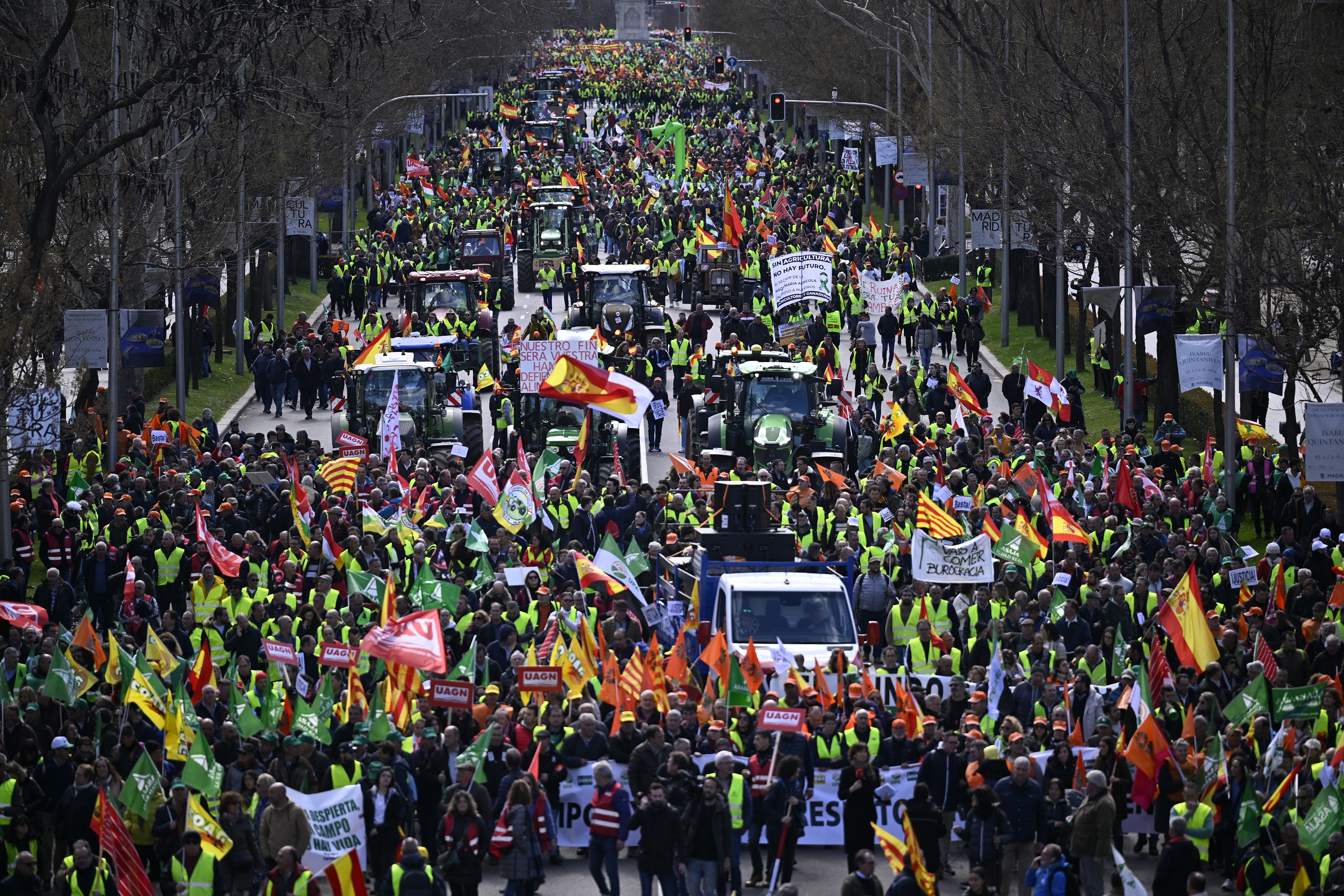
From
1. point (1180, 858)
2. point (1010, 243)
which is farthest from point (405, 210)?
point (1180, 858)

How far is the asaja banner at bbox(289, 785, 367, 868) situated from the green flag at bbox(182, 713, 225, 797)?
0.83 m

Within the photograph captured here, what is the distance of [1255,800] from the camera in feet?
52.5

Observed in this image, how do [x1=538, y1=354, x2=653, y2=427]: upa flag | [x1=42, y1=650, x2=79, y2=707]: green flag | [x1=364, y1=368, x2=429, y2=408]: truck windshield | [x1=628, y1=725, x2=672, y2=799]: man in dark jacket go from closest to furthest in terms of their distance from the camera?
[x1=628, y1=725, x2=672, y2=799]: man in dark jacket < [x1=42, y1=650, x2=79, y2=707]: green flag < [x1=538, y1=354, x2=653, y2=427]: upa flag < [x1=364, y1=368, x2=429, y2=408]: truck windshield

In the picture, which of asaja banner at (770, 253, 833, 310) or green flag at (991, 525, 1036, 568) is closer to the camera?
green flag at (991, 525, 1036, 568)

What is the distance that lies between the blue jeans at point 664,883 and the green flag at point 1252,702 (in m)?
4.97

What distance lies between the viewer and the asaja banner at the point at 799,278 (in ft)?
135

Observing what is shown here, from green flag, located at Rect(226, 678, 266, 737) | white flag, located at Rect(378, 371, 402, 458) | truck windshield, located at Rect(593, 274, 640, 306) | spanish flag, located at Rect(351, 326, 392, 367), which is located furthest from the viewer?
truck windshield, located at Rect(593, 274, 640, 306)

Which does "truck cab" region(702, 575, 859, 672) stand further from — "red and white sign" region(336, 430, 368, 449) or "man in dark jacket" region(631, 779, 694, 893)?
"red and white sign" region(336, 430, 368, 449)

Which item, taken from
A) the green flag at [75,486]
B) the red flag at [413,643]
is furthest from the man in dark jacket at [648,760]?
the green flag at [75,486]

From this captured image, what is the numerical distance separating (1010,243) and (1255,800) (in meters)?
35.8

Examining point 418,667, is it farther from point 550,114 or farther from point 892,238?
point 550,114

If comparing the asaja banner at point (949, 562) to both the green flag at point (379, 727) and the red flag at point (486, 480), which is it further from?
the green flag at point (379, 727)

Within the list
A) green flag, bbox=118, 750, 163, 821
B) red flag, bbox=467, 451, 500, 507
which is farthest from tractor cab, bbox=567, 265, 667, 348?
green flag, bbox=118, 750, 163, 821

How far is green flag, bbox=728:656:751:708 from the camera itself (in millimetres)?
18141
